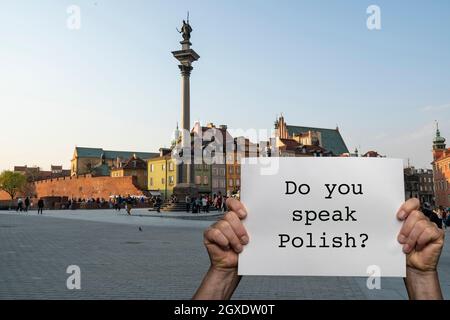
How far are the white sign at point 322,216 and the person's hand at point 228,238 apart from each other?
45 mm

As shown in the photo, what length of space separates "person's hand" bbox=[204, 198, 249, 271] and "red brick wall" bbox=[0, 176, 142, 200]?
7943 centimetres

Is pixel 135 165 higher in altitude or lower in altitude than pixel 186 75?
lower

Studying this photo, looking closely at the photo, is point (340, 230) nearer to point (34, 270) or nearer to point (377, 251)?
point (377, 251)

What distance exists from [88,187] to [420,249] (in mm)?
101365

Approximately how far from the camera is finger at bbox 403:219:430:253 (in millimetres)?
2084

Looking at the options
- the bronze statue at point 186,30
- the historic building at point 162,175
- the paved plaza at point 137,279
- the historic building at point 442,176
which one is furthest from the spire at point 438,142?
the paved plaza at point 137,279

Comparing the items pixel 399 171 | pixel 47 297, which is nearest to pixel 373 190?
pixel 399 171

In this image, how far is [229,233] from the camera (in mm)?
2172

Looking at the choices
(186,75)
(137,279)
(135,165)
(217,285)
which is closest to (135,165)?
(135,165)

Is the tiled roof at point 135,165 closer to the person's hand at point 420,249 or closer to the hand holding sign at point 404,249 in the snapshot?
the hand holding sign at point 404,249

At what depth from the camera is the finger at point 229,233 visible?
2168 mm

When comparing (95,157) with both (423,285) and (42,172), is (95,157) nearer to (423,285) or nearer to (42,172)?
(42,172)

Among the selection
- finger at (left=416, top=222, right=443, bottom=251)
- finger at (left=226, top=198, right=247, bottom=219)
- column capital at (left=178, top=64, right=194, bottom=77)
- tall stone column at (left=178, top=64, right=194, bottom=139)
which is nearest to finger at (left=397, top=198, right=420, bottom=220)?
finger at (left=416, top=222, right=443, bottom=251)
